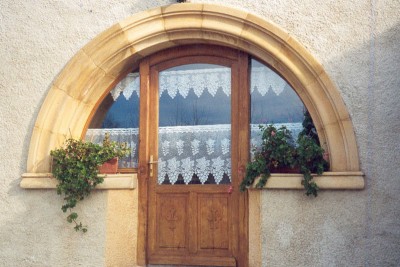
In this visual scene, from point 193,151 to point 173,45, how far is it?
1191 millimetres

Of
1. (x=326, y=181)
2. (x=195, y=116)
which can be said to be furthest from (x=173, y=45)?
(x=326, y=181)

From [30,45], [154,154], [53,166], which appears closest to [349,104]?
[154,154]

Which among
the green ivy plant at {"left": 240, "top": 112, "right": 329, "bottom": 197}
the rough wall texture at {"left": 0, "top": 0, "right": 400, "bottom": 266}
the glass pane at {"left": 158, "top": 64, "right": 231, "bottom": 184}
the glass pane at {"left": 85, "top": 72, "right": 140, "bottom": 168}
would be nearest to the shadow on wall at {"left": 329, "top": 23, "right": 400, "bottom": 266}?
the rough wall texture at {"left": 0, "top": 0, "right": 400, "bottom": 266}

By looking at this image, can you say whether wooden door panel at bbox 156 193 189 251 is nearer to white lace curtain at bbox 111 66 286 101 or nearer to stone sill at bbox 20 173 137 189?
stone sill at bbox 20 173 137 189

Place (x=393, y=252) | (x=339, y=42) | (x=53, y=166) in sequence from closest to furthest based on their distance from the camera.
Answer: (x=393, y=252) → (x=339, y=42) → (x=53, y=166)

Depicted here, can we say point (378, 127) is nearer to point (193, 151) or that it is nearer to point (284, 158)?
point (284, 158)

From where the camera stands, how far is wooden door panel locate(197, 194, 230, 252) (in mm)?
5055

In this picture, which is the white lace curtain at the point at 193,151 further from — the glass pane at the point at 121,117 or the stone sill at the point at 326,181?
the stone sill at the point at 326,181

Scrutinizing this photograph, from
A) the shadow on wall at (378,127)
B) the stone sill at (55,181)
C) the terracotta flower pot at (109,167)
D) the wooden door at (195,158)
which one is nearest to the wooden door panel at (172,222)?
the wooden door at (195,158)

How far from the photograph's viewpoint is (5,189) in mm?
5281

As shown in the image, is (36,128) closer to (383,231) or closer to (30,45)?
(30,45)

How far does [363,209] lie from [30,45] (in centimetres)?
393

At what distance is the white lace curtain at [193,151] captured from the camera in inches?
202

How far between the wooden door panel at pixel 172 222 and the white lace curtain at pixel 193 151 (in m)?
0.20
